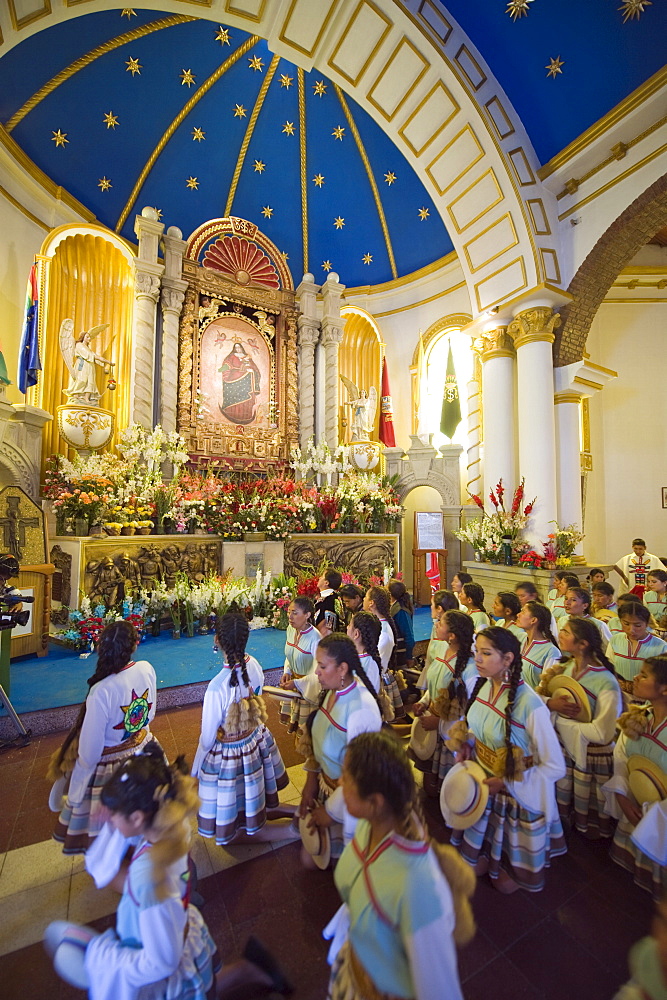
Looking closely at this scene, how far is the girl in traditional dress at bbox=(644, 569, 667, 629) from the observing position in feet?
A: 15.4

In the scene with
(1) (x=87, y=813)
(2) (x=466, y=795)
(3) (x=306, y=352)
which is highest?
(3) (x=306, y=352)

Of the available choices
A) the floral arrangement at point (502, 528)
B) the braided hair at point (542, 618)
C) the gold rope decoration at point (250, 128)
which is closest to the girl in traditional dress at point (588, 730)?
the braided hair at point (542, 618)

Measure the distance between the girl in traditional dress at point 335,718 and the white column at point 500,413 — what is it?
6285mm

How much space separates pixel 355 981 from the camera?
124cm

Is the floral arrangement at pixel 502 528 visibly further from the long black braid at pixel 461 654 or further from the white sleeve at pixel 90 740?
the white sleeve at pixel 90 740

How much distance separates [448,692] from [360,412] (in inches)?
370

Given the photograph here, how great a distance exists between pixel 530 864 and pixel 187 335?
10738 mm

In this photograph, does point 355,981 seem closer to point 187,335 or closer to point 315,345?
point 187,335

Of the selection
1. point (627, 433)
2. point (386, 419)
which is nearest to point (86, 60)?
point (386, 419)

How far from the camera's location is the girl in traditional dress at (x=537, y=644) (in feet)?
10.2

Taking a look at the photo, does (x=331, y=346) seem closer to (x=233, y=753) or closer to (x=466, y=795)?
(x=233, y=753)

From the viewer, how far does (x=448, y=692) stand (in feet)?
9.52

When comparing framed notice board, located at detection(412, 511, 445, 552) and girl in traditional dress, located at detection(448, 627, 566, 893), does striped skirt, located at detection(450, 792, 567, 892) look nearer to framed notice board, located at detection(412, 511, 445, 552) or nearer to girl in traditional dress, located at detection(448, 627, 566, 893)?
girl in traditional dress, located at detection(448, 627, 566, 893)

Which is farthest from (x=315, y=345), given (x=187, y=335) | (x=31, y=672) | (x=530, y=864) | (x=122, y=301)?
(x=530, y=864)
